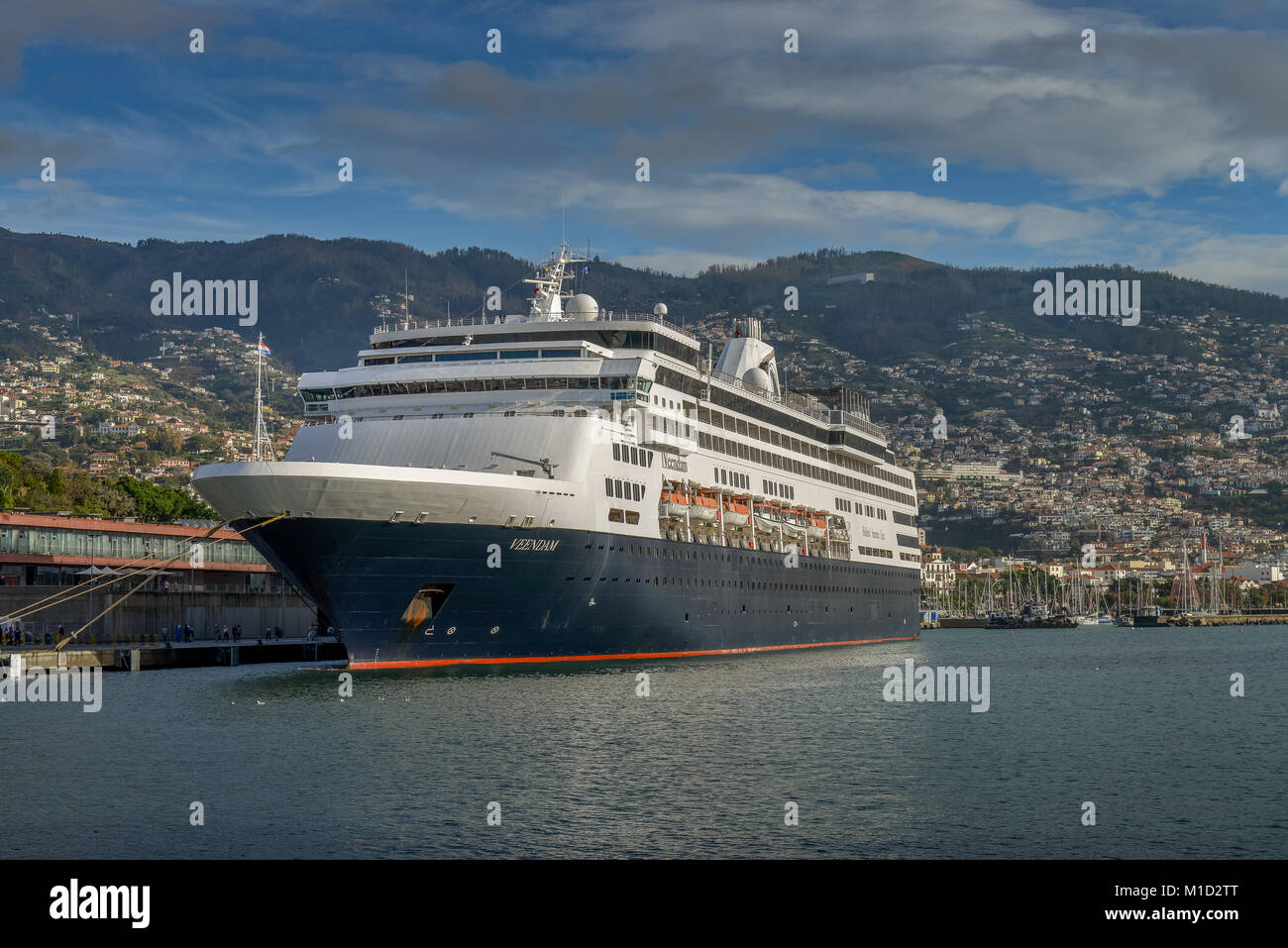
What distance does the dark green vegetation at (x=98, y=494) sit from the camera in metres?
81.5

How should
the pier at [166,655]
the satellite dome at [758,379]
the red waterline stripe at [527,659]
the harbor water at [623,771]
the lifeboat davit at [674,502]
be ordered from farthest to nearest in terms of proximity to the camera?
the satellite dome at [758,379] → the lifeboat davit at [674,502] → the pier at [166,655] → the red waterline stripe at [527,659] → the harbor water at [623,771]

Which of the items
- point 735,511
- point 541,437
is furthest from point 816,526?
point 541,437

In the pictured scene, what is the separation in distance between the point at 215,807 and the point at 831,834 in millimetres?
9051

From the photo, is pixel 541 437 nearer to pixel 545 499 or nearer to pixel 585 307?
pixel 545 499

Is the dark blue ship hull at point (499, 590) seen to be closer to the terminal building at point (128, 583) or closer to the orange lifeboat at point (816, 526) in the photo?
the orange lifeboat at point (816, 526)

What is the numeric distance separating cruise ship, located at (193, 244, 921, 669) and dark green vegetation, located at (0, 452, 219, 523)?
41.7 m

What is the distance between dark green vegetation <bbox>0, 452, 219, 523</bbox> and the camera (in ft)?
267

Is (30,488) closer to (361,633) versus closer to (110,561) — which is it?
(110,561)

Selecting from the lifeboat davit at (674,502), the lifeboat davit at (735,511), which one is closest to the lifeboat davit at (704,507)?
the lifeboat davit at (674,502)

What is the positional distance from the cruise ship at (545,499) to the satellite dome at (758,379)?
25 cm

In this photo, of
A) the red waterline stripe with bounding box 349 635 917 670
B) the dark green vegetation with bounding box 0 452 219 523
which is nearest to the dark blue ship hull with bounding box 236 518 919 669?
the red waterline stripe with bounding box 349 635 917 670

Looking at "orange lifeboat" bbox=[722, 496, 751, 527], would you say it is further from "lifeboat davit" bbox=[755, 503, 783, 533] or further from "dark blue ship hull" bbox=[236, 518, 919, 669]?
"dark blue ship hull" bbox=[236, 518, 919, 669]
